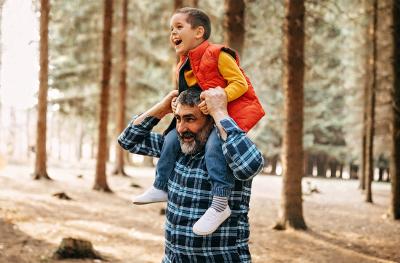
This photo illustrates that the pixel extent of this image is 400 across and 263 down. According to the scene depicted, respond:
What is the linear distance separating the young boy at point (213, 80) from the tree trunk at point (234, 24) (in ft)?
28.9

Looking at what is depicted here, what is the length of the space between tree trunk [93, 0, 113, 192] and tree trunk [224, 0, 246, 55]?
6758 millimetres

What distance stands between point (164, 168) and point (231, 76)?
0.63m

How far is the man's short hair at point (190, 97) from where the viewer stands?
2391mm

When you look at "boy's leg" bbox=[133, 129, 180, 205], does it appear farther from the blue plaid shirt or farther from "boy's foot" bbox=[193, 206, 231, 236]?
"boy's foot" bbox=[193, 206, 231, 236]

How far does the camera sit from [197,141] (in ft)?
7.97

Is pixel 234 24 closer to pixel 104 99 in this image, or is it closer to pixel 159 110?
pixel 104 99

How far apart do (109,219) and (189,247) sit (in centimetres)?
1014

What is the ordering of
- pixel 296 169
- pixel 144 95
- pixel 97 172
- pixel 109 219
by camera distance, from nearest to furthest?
pixel 296 169 → pixel 109 219 → pixel 97 172 → pixel 144 95

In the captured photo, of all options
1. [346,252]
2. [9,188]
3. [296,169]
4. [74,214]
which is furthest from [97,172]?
[346,252]

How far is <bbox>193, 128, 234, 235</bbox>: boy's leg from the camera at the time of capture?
7.38 feet

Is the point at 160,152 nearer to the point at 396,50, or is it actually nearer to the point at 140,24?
the point at 396,50

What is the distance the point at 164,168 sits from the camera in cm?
264

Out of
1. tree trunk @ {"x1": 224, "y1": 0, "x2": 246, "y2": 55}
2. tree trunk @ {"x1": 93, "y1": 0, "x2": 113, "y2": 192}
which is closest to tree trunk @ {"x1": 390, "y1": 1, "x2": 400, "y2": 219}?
tree trunk @ {"x1": 224, "y1": 0, "x2": 246, "y2": 55}

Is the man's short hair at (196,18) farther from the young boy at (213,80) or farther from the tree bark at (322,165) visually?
the tree bark at (322,165)
